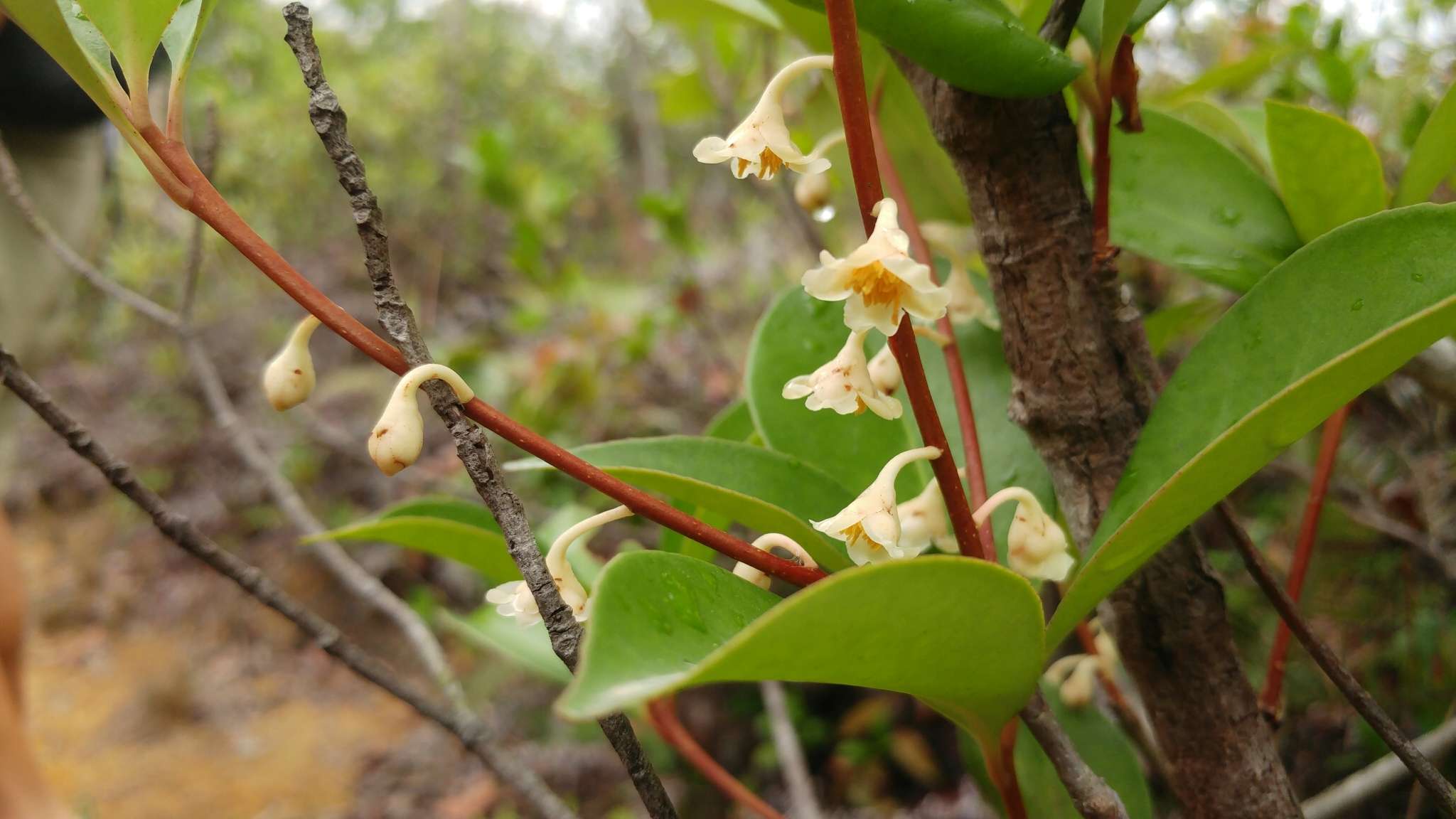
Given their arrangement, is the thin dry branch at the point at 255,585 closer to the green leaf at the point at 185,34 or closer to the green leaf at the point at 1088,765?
the green leaf at the point at 185,34

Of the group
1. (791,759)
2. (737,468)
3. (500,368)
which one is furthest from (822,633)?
(500,368)

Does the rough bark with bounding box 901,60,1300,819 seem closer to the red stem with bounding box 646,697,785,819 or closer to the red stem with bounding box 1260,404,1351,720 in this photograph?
the red stem with bounding box 1260,404,1351,720

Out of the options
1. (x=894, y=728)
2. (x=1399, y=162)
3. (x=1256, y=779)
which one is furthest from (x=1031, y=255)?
(x=894, y=728)

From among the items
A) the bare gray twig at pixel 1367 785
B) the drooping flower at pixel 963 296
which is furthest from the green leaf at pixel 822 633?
the bare gray twig at pixel 1367 785

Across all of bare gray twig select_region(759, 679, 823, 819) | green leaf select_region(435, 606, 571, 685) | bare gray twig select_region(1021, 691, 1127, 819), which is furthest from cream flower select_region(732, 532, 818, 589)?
bare gray twig select_region(759, 679, 823, 819)

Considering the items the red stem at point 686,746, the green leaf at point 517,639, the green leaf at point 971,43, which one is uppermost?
the green leaf at point 971,43

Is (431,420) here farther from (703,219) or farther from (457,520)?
(457,520)

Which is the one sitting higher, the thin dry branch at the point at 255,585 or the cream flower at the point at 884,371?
the cream flower at the point at 884,371

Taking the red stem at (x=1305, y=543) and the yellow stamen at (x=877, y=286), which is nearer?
the yellow stamen at (x=877, y=286)
